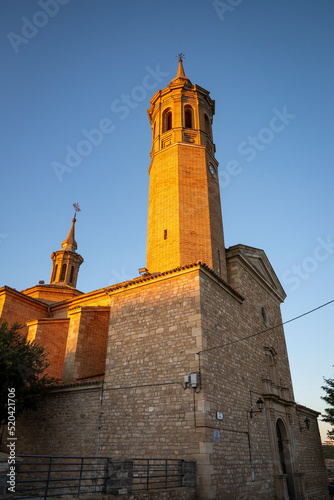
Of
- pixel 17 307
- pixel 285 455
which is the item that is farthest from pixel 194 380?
pixel 17 307

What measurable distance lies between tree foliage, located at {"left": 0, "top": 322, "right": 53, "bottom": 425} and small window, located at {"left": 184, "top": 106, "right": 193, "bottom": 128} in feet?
43.4

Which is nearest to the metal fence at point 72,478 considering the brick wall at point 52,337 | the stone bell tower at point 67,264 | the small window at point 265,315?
the brick wall at point 52,337

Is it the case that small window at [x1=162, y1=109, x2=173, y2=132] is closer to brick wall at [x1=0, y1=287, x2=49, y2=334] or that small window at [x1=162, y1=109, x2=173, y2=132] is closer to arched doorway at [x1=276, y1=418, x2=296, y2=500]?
brick wall at [x1=0, y1=287, x2=49, y2=334]

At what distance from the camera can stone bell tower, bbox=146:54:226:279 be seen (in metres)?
15.0

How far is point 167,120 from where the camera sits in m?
19.6

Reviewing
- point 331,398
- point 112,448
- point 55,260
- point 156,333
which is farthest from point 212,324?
point 55,260

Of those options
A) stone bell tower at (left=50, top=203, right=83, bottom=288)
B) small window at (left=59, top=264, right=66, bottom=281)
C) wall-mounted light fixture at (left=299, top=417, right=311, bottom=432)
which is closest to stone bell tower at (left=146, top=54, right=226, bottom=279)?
wall-mounted light fixture at (left=299, top=417, right=311, bottom=432)

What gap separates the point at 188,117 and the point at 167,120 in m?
1.16

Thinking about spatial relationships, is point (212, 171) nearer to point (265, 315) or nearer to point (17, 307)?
point (265, 315)

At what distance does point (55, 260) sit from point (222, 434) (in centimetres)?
2188

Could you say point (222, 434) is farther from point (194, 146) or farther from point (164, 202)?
point (194, 146)

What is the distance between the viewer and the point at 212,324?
11672mm

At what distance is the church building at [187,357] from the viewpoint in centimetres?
1046

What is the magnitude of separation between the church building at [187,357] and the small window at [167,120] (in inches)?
2.9
